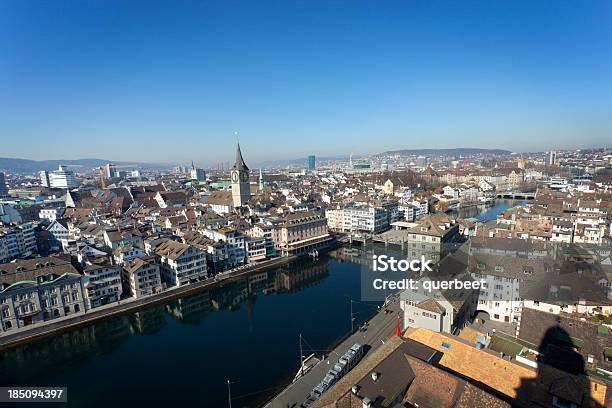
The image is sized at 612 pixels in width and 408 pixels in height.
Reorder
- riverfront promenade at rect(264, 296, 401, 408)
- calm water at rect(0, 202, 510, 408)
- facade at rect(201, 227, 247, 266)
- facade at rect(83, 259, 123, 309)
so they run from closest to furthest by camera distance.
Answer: riverfront promenade at rect(264, 296, 401, 408) → calm water at rect(0, 202, 510, 408) → facade at rect(83, 259, 123, 309) → facade at rect(201, 227, 247, 266)

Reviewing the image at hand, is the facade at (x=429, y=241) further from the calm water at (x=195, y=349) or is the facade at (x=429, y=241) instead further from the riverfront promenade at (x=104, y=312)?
the riverfront promenade at (x=104, y=312)

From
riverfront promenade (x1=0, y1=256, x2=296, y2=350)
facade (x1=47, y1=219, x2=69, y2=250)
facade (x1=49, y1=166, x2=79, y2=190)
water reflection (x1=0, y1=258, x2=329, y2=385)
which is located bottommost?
water reflection (x1=0, y1=258, x2=329, y2=385)

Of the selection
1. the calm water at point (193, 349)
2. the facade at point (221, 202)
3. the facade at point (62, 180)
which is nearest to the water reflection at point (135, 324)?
the calm water at point (193, 349)

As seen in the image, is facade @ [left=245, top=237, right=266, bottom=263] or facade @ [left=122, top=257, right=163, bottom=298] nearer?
facade @ [left=122, top=257, right=163, bottom=298]

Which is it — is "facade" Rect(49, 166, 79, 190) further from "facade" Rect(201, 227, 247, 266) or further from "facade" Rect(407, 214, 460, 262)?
"facade" Rect(407, 214, 460, 262)

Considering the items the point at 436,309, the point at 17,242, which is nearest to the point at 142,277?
the point at 436,309

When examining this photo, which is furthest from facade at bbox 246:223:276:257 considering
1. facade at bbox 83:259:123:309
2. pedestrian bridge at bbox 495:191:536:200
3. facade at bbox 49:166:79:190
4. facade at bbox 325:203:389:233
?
facade at bbox 49:166:79:190

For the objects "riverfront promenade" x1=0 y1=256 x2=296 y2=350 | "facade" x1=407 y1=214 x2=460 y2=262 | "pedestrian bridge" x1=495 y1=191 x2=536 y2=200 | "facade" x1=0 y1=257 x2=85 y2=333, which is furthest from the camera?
"pedestrian bridge" x1=495 y1=191 x2=536 y2=200

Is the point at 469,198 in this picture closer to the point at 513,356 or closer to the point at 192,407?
the point at 513,356

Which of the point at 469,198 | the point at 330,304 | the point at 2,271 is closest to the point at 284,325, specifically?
the point at 330,304
